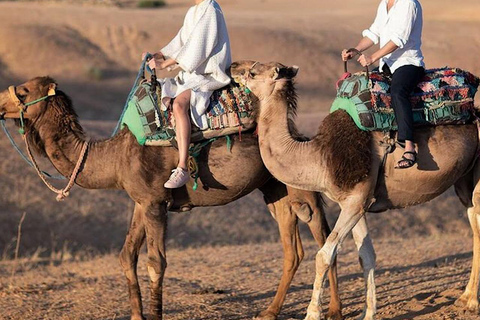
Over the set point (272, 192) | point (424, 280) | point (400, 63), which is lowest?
point (424, 280)

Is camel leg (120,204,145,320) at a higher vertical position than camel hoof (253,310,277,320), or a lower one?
higher

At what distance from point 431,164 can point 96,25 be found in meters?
31.7

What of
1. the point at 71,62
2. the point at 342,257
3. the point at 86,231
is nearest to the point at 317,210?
the point at 342,257

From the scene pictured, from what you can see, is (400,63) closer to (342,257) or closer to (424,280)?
(424,280)

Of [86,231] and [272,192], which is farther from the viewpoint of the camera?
[86,231]

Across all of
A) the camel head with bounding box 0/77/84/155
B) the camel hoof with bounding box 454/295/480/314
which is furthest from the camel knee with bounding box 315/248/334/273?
the camel head with bounding box 0/77/84/155

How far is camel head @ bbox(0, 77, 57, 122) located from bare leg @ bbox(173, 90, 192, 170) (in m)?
1.23

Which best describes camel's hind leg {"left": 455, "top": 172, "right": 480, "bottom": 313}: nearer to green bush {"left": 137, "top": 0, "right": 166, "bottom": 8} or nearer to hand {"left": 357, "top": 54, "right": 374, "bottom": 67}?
hand {"left": 357, "top": 54, "right": 374, "bottom": 67}

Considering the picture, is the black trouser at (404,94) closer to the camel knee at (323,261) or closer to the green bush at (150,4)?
the camel knee at (323,261)

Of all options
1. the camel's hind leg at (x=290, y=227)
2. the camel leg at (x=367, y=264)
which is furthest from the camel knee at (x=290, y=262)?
the camel leg at (x=367, y=264)

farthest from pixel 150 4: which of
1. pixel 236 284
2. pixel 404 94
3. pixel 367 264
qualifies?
pixel 404 94

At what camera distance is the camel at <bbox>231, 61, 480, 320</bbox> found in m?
7.40

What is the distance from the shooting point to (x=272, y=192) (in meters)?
8.73

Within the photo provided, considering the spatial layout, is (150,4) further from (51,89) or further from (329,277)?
(329,277)
